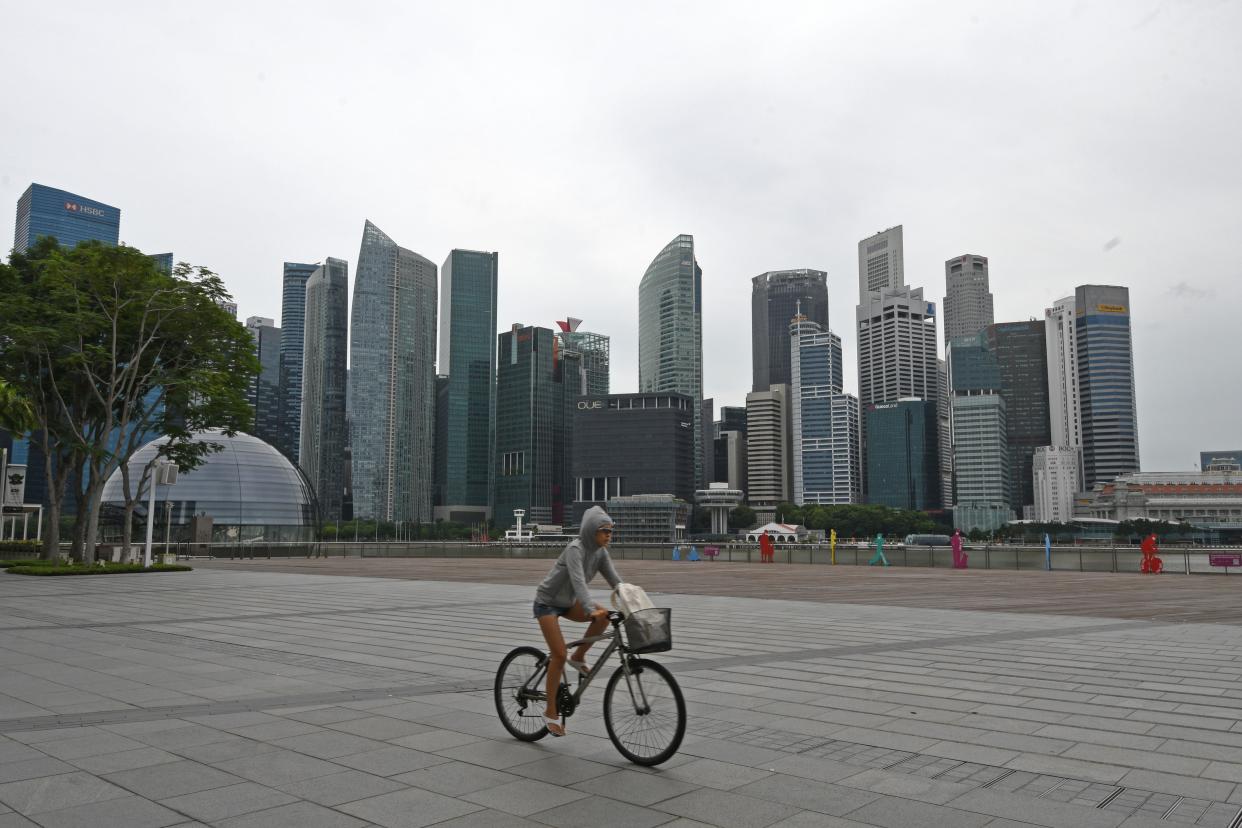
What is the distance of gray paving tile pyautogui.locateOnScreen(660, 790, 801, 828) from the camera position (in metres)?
5.00

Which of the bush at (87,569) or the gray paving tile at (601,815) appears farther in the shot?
the bush at (87,569)

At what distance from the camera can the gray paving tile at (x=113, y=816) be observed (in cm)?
498

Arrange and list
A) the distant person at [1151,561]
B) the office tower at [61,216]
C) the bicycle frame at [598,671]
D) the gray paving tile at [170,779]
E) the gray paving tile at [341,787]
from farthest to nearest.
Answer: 1. the office tower at [61,216]
2. the distant person at [1151,561]
3. the bicycle frame at [598,671]
4. the gray paving tile at [170,779]
5. the gray paving tile at [341,787]

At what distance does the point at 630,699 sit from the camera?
247 inches

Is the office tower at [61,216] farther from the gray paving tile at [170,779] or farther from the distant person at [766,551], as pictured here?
the gray paving tile at [170,779]

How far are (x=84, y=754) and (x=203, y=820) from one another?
2.15m

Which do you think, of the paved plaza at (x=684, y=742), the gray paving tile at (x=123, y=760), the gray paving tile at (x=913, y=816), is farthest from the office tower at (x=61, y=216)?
the gray paving tile at (x=913, y=816)

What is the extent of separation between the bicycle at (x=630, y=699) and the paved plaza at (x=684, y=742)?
0.15m

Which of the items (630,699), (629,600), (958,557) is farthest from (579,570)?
(958,557)

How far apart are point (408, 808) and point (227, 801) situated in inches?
44.0

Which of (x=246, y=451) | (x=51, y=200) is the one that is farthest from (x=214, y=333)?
(x=51, y=200)

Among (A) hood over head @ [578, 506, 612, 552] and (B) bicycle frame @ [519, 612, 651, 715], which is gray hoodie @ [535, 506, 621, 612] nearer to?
(A) hood over head @ [578, 506, 612, 552]

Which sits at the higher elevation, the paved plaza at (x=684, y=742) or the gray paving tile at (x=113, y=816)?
the gray paving tile at (x=113, y=816)

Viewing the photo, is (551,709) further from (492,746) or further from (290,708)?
(290,708)
